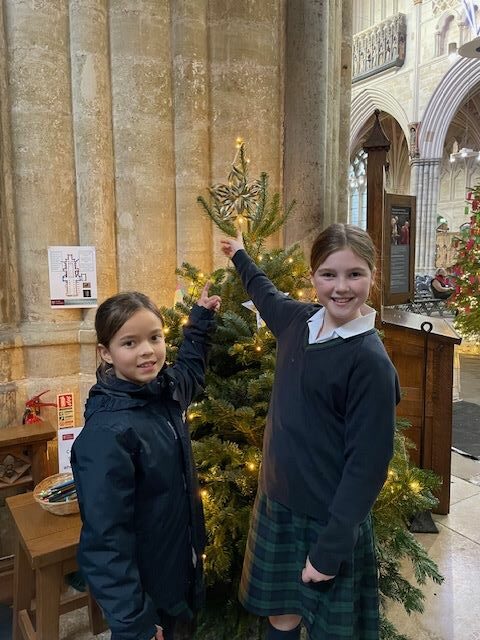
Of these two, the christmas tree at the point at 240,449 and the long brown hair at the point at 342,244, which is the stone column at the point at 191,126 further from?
the long brown hair at the point at 342,244

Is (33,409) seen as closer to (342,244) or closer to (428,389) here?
(342,244)

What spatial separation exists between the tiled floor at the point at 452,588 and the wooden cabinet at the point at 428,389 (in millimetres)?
185

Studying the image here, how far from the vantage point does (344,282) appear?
1.18 m

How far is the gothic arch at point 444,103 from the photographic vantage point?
1547 centimetres

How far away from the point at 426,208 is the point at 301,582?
17.4 metres

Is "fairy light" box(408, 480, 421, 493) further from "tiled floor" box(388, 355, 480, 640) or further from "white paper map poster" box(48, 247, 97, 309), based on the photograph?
"white paper map poster" box(48, 247, 97, 309)

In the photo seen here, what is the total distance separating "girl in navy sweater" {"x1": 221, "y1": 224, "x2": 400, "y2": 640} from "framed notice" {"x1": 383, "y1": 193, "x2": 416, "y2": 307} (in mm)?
2196

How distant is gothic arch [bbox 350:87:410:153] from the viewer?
17.6 metres

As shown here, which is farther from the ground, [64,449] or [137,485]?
[137,485]

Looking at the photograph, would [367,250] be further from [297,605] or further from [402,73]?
[402,73]

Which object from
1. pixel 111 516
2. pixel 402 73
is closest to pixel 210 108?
pixel 111 516

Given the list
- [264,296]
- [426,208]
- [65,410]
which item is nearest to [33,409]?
[65,410]

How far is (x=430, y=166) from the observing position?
56.2 ft

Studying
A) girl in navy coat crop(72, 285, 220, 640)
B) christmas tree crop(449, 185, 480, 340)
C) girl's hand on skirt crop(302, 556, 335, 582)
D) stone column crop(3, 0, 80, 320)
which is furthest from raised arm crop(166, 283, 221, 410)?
christmas tree crop(449, 185, 480, 340)
